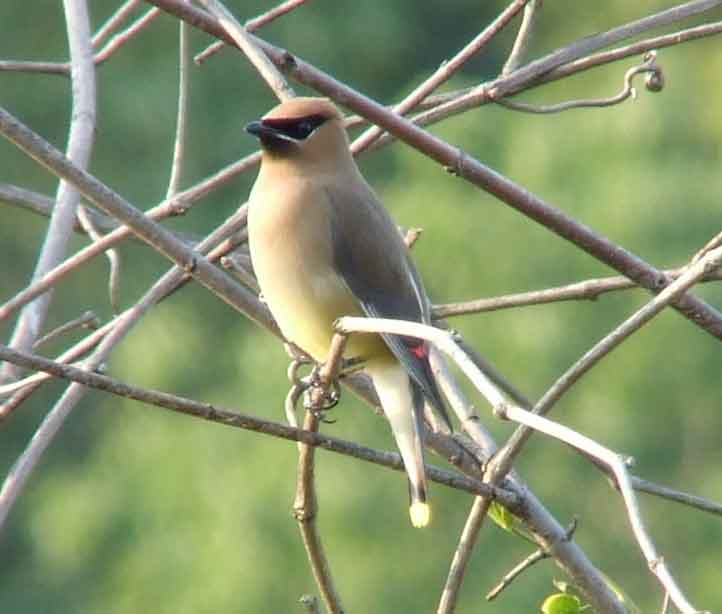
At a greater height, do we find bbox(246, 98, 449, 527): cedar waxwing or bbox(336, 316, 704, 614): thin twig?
bbox(246, 98, 449, 527): cedar waxwing

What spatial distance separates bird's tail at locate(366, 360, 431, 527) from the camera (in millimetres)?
3355

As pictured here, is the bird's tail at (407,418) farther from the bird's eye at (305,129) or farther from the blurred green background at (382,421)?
the blurred green background at (382,421)

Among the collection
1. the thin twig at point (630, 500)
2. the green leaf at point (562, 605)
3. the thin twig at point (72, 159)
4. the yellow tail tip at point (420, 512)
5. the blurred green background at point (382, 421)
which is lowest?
the thin twig at point (630, 500)

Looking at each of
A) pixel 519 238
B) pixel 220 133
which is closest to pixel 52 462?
pixel 220 133

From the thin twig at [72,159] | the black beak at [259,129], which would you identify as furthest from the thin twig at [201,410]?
the black beak at [259,129]

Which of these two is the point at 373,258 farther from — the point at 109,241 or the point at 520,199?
the point at 520,199

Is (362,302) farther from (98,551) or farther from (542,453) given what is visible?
(98,551)

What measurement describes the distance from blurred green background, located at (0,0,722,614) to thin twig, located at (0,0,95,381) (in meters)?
9.93

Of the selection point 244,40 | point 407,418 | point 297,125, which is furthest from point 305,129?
point 244,40

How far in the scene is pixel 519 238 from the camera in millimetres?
17953

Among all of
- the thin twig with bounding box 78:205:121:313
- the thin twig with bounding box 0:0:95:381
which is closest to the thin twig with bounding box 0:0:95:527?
the thin twig with bounding box 0:0:95:381

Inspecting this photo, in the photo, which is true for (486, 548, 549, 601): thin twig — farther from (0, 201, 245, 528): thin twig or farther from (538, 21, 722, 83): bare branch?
(538, 21, 722, 83): bare branch

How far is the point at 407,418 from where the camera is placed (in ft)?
11.7

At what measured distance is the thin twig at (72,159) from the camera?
344 centimetres
